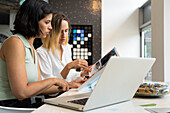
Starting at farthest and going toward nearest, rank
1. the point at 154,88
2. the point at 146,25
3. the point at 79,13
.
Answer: the point at 79,13 → the point at 146,25 → the point at 154,88

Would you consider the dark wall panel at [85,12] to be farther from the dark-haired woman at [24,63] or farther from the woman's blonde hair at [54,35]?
the dark-haired woman at [24,63]

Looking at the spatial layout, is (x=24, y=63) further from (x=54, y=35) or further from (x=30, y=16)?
(x=54, y=35)

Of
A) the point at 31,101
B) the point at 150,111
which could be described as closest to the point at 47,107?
the point at 150,111

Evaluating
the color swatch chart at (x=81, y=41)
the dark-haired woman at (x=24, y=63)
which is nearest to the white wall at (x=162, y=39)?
the dark-haired woman at (x=24, y=63)

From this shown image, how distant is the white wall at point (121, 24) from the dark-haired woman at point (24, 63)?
317cm

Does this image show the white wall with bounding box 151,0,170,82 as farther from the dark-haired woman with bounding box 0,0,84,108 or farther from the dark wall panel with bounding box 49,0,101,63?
the dark wall panel with bounding box 49,0,101,63

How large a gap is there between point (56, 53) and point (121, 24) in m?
2.73

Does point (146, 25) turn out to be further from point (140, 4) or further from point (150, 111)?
point (150, 111)

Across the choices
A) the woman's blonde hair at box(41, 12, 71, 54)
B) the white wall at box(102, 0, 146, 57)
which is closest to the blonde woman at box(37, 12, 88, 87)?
the woman's blonde hair at box(41, 12, 71, 54)

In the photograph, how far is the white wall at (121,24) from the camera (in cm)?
444

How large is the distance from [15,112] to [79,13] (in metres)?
3.70

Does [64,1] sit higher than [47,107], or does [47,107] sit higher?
[64,1]

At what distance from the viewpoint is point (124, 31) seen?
446cm

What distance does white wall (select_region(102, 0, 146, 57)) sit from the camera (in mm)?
4438
